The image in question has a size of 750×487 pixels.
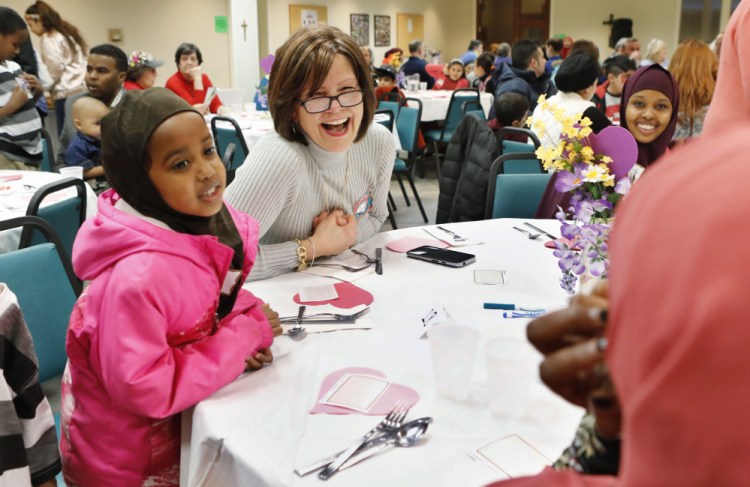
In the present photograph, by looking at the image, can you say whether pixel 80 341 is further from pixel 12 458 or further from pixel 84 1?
pixel 84 1

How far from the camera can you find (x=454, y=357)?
1.12 metres

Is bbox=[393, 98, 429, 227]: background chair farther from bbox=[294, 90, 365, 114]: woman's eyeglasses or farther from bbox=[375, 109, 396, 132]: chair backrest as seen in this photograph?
bbox=[294, 90, 365, 114]: woman's eyeglasses

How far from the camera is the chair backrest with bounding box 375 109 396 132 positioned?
16.9ft

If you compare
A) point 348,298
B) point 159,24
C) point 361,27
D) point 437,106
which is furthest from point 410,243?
point 361,27

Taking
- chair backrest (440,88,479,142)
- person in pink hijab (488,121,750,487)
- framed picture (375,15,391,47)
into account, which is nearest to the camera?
person in pink hijab (488,121,750,487)

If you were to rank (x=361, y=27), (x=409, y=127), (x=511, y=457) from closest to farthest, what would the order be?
Answer: (x=511, y=457), (x=409, y=127), (x=361, y=27)

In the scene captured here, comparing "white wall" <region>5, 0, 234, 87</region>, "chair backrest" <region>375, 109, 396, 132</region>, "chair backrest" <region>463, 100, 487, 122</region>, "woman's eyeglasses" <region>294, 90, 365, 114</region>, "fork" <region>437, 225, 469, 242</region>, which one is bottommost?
"fork" <region>437, 225, 469, 242</region>

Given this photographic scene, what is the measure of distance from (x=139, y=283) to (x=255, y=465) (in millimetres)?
385

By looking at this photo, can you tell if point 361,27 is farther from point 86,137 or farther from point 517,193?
point 517,193

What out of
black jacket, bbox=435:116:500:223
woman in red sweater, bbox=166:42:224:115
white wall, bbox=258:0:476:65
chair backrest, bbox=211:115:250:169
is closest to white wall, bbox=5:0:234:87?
white wall, bbox=258:0:476:65

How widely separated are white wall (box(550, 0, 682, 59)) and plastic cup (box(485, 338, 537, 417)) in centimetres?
1571

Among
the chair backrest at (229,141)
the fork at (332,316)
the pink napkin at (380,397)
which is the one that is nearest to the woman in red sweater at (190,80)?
the chair backrest at (229,141)

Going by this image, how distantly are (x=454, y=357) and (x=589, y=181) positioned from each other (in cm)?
55

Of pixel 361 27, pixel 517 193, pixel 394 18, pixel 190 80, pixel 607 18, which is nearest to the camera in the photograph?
pixel 517 193
